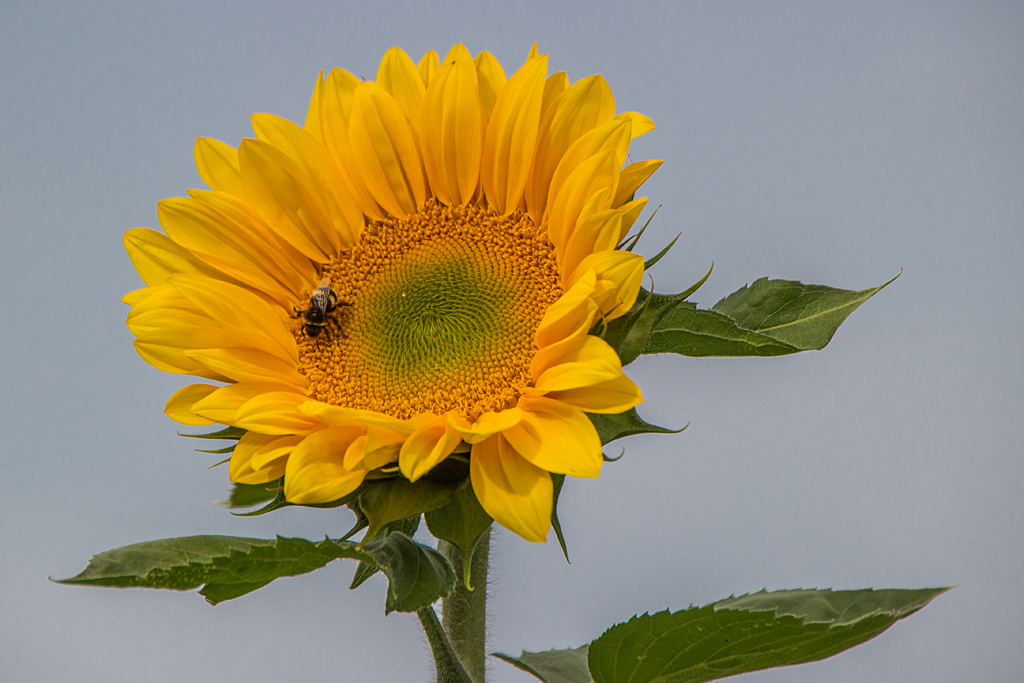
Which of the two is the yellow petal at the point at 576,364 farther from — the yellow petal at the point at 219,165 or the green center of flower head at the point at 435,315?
the yellow petal at the point at 219,165

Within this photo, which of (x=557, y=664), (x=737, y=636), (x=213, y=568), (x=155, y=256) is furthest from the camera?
(x=557, y=664)

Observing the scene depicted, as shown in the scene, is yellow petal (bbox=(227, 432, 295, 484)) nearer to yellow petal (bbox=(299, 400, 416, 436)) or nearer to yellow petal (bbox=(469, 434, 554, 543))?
yellow petal (bbox=(299, 400, 416, 436))

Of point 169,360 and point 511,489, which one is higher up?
point 169,360

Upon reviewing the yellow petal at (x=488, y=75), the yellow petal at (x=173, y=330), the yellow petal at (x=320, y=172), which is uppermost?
the yellow petal at (x=488, y=75)

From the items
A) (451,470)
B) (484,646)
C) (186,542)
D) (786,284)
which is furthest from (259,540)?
(786,284)

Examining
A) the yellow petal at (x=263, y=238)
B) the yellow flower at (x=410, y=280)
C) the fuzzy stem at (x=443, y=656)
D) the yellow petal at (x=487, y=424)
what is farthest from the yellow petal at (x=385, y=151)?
the fuzzy stem at (x=443, y=656)

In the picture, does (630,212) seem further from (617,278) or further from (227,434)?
(227,434)

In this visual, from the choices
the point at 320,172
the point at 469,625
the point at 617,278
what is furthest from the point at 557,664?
the point at 320,172

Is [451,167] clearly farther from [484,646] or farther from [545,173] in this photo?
[484,646]
